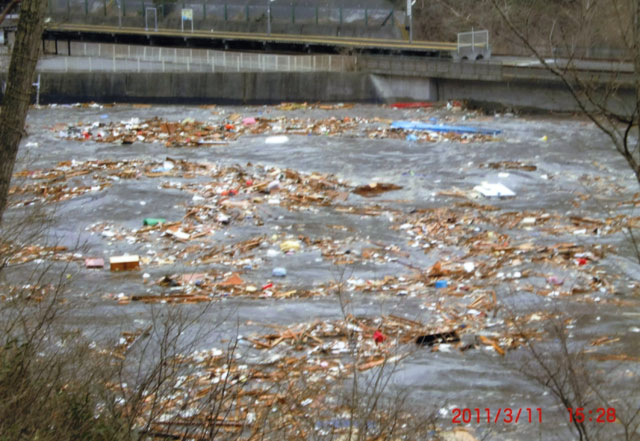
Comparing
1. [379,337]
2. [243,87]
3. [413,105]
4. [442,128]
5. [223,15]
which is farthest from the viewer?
[223,15]

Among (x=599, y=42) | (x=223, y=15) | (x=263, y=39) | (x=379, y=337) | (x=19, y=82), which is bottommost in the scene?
(x=379, y=337)

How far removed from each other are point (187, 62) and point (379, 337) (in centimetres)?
3849

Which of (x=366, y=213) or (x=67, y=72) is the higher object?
(x=67, y=72)

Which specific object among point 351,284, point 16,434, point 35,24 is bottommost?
point 351,284

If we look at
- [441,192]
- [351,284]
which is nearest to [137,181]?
[441,192]

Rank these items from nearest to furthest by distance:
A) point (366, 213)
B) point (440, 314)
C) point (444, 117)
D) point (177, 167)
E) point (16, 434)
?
point (16, 434), point (440, 314), point (366, 213), point (177, 167), point (444, 117)

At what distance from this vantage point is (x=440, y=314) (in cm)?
1111

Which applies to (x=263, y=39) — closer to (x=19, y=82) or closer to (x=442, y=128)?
(x=442, y=128)

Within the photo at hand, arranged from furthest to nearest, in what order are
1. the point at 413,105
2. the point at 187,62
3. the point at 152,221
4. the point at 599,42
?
the point at 187,62, the point at 413,105, the point at 152,221, the point at 599,42

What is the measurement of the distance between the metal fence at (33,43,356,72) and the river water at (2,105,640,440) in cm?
1261

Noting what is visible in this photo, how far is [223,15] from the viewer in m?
58.3

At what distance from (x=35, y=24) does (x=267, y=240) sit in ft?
35.3

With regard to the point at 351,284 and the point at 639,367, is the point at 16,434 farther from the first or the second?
Answer: the point at 351,284
